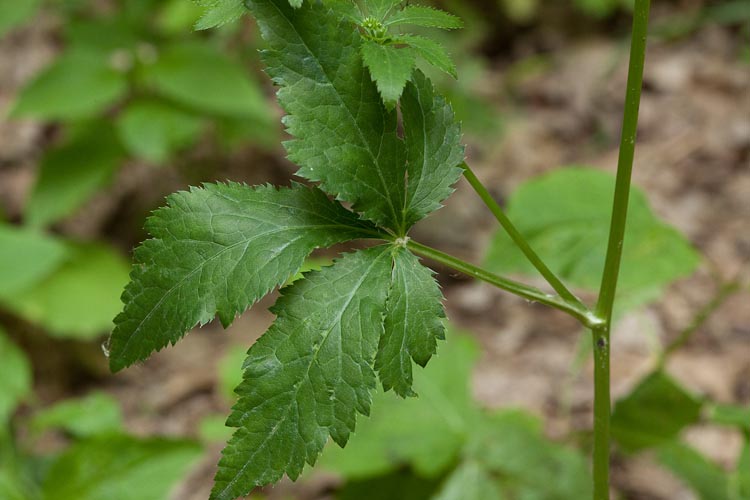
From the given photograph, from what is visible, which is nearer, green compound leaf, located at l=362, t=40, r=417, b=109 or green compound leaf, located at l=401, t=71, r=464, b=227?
green compound leaf, located at l=362, t=40, r=417, b=109

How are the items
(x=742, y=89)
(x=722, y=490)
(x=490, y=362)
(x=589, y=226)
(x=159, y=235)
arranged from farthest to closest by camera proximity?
(x=742, y=89), (x=490, y=362), (x=589, y=226), (x=722, y=490), (x=159, y=235)

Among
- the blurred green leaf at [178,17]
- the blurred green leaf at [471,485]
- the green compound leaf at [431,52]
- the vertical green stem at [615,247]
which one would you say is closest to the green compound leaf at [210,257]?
the green compound leaf at [431,52]

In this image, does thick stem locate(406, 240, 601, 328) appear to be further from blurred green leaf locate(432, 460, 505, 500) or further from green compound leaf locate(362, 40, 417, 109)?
blurred green leaf locate(432, 460, 505, 500)

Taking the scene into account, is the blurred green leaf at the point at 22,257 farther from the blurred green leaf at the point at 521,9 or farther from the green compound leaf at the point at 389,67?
the blurred green leaf at the point at 521,9

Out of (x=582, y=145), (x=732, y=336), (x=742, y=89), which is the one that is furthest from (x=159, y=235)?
(x=742, y=89)

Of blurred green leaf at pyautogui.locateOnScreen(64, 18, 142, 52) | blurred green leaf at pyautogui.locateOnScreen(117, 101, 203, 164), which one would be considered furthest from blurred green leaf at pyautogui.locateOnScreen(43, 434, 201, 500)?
blurred green leaf at pyautogui.locateOnScreen(64, 18, 142, 52)

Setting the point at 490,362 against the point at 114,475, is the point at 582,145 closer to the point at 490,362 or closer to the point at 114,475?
the point at 490,362
